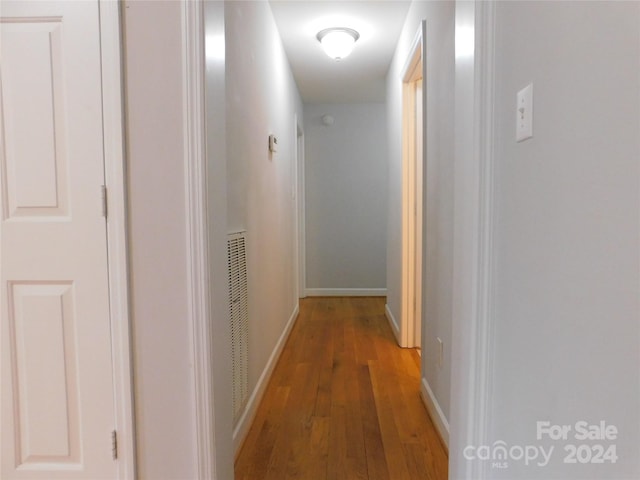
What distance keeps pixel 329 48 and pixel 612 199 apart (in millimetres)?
2745

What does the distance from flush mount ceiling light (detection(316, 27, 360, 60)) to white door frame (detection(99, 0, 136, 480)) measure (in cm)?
202

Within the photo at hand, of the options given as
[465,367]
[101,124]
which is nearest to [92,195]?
[101,124]

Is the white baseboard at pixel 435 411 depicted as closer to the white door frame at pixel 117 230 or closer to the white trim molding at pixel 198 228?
the white trim molding at pixel 198 228

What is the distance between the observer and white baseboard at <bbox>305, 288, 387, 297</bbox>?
16.6 feet

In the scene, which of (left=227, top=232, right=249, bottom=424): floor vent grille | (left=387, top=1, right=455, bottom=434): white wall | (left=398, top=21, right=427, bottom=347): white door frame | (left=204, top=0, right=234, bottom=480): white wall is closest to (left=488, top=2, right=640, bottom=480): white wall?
(left=387, top=1, right=455, bottom=434): white wall

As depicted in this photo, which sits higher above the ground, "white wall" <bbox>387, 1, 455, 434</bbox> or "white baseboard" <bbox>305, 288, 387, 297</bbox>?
"white wall" <bbox>387, 1, 455, 434</bbox>

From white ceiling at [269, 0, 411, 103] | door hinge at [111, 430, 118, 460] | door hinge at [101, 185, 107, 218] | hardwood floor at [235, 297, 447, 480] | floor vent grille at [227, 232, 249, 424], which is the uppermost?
white ceiling at [269, 0, 411, 103]

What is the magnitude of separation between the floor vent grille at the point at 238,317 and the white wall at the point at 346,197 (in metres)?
3.17

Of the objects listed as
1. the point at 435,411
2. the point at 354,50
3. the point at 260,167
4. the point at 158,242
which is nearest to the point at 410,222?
the point at 260,167

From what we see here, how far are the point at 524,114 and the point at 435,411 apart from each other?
1543 millimetres

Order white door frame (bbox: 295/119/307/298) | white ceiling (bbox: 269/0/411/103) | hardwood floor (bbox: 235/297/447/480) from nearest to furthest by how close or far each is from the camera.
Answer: hardwood floor (bbox: 235/297/447/480) → white ceiling (bbox: 269/0/411/103) → white door frame (bbox: 295/119/307/298)

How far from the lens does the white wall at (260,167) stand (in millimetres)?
1728

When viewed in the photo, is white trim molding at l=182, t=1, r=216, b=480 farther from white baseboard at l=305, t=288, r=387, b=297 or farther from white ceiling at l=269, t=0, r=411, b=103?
white baseboard at l=305, t=288, r=387, b=297

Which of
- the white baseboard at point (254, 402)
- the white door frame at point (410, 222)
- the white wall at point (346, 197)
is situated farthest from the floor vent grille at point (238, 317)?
the white wall at point (346, 197)
